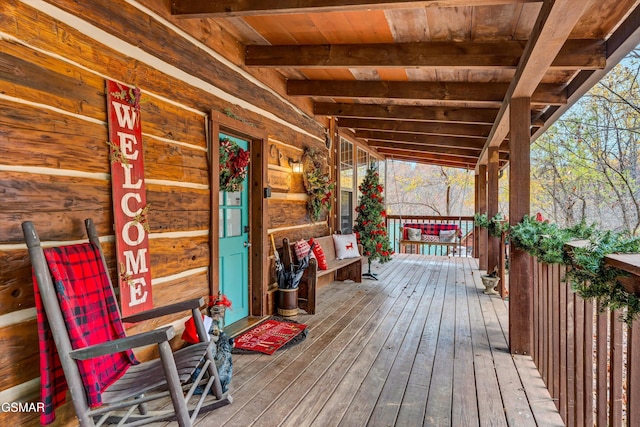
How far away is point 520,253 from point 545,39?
1.71 metres

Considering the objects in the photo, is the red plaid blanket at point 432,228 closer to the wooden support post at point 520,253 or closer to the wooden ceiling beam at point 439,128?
the wooden ceiling beam at point 439,128

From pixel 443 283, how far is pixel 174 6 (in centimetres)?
520

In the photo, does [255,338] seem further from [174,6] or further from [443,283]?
[443,283]

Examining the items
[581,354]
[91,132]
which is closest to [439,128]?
[581,354]

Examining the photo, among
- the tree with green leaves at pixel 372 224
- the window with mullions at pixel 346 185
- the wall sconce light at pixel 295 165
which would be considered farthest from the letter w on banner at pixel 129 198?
the window with mullions at pixel 346 185

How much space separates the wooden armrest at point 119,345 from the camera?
4.99 ft

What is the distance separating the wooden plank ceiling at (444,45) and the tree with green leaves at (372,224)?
2029 mm

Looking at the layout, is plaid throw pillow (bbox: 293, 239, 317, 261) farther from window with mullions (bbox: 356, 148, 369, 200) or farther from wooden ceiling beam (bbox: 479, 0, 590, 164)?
window with mullions (bbox: 356, 148, 369, 200)

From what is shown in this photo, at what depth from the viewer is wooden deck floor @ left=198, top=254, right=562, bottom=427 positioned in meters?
2.12

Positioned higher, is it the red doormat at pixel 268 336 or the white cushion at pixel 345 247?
the white cushion at pixel 345 247

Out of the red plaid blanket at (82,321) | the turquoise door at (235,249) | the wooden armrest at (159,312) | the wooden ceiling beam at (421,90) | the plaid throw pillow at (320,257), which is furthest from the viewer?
the plaid throw pillow at (320,257)

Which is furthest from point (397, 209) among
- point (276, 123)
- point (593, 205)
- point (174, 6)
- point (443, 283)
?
point (174, 6)

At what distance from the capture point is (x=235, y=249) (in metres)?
3.72

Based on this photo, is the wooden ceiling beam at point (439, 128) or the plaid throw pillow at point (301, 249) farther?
the wooden ceiling beam at point (439, 128)
